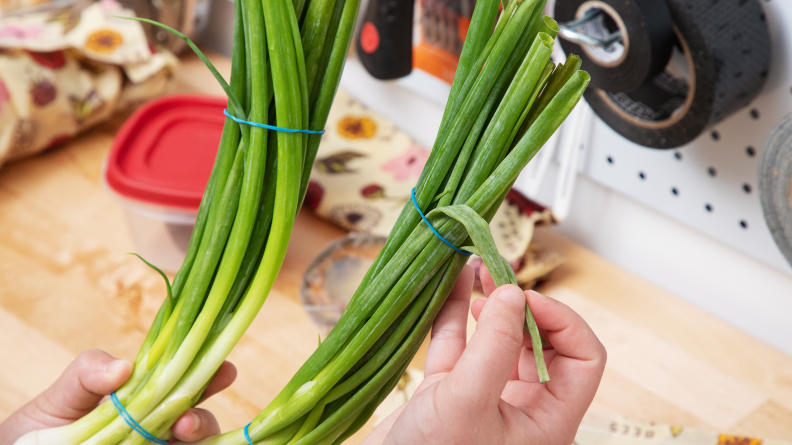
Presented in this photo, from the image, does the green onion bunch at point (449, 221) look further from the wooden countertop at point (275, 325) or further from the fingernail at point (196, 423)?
the wooden countertop at point (275, 325)

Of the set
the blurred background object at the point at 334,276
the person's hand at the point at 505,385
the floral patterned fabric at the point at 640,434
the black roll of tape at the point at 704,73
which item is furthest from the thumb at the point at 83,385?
the black roll of tape at the point at 704,73

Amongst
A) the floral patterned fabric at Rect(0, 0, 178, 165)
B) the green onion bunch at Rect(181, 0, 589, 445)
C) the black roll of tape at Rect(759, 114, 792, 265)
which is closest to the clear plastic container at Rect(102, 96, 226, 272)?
the floral patterned fabric at Rect(0, 0, 178, 165)

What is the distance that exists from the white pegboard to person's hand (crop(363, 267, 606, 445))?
390 mm

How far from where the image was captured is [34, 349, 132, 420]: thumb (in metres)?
0.51

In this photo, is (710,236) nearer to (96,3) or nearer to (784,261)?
(784,261)

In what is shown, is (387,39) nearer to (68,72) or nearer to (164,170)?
(164,170)

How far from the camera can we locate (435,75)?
1.00 m

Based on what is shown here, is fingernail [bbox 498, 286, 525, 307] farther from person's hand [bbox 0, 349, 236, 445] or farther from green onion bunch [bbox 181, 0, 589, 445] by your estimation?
person's hand [bbox 0, 349, 236, 445]

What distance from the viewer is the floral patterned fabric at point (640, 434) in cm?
67

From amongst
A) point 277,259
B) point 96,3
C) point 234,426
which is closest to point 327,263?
point 234,426

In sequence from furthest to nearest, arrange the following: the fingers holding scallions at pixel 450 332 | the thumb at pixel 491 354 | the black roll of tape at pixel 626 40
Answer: the black roll of tape at pixel 626 40
the fingers holding scallions at pixel 450 332
the thumb at pixel 491 354

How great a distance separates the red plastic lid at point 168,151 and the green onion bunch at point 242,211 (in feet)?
1.12

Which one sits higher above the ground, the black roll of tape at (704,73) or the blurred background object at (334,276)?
the black roll of tape at (704,73)

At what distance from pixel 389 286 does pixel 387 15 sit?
0.45 m
